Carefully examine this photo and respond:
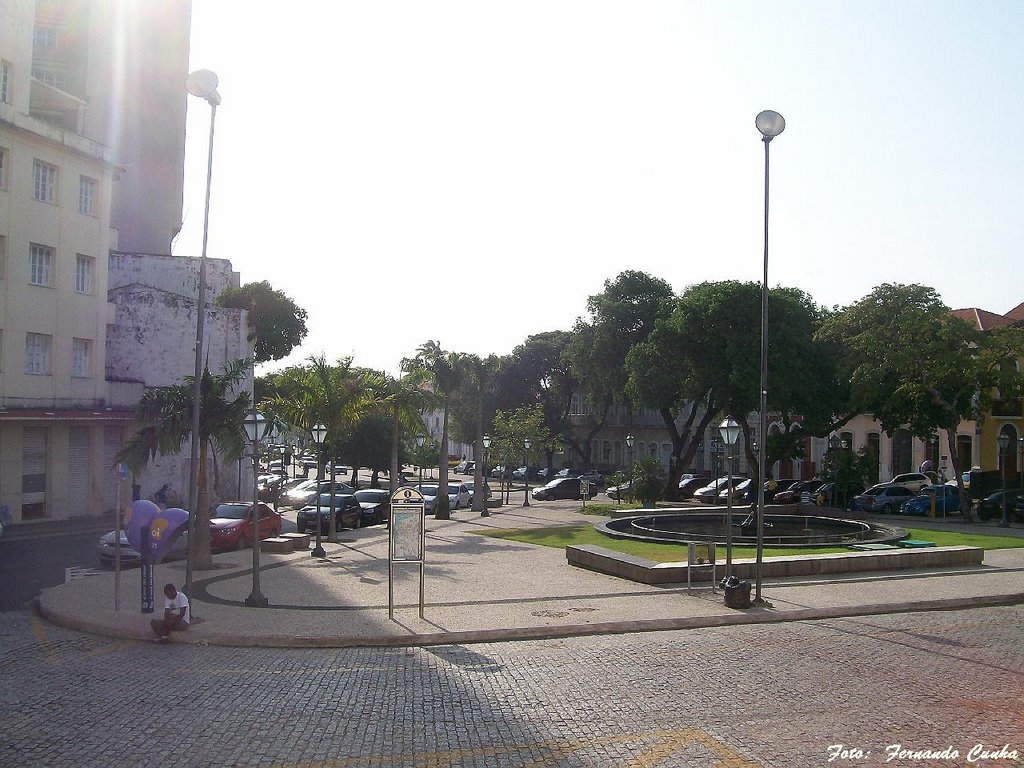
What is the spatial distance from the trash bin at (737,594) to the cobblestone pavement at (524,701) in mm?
1934

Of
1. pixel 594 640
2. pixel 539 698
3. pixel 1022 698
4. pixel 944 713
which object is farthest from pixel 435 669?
pixel 1022 698

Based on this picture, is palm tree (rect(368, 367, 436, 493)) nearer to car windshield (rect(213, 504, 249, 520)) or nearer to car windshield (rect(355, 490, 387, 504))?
car windshield (rect(355, 490, 387, 504))

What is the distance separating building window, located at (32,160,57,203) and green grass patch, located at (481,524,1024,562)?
21459 mm

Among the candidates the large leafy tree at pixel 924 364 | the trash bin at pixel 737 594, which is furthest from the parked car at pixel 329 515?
the large leafy tree at pixel 924 364

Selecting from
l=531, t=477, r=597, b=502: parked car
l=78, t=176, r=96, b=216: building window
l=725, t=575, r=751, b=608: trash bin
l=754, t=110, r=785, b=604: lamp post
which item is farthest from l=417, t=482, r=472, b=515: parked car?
l=725, t=575, r=751, b=608: trash bin

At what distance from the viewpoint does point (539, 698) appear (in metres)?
10.5

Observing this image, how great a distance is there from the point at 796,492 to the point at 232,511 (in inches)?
1282

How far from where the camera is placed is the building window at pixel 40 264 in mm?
35156

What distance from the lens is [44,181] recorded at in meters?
35.9

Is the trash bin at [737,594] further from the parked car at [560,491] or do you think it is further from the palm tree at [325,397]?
the parked car at [560,491]

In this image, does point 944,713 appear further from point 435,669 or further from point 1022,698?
point 435,669

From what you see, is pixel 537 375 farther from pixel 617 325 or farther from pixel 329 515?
pixel 329 515

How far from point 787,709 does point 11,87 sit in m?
36.3

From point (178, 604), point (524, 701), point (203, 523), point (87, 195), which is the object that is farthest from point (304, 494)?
point (524, 701)
